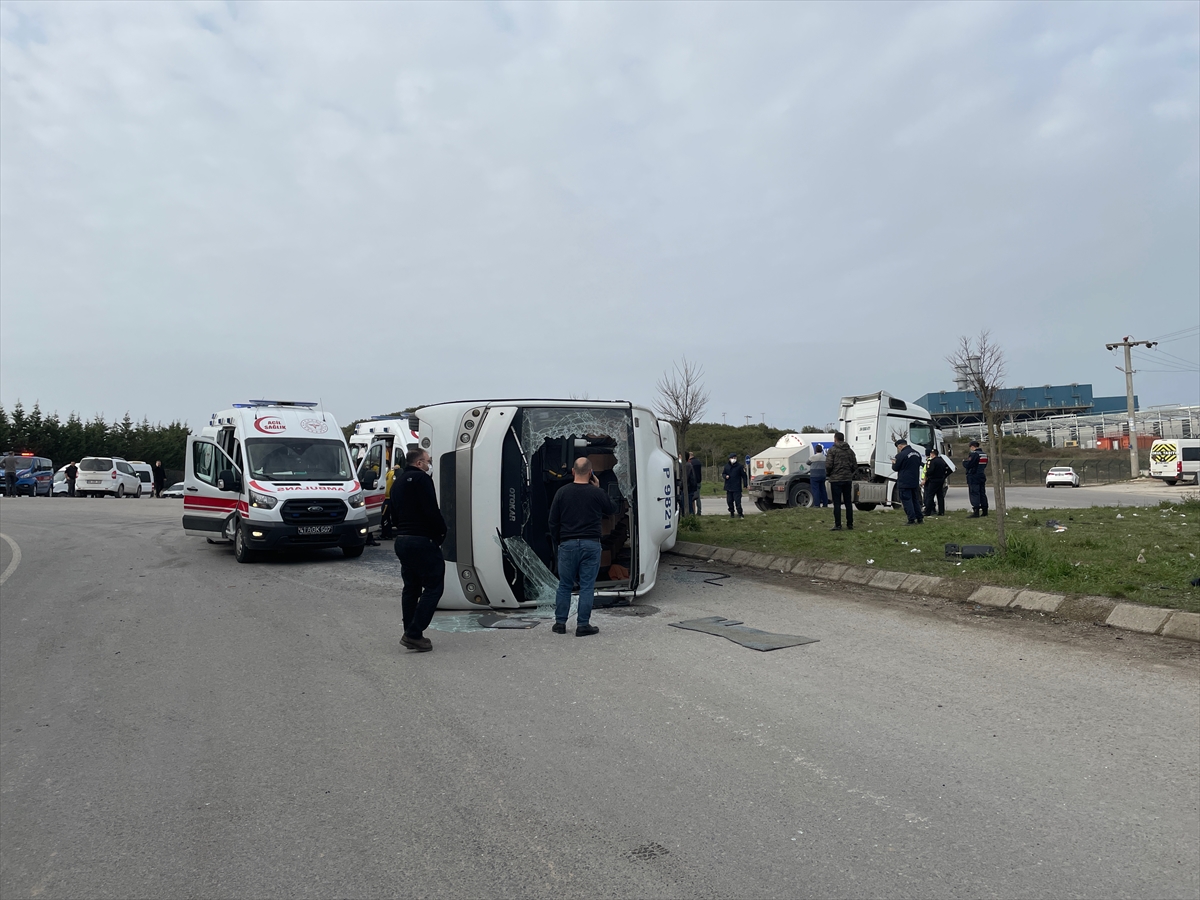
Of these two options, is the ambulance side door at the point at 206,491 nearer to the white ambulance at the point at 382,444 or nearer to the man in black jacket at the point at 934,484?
the white ambulance at the point at 382,444

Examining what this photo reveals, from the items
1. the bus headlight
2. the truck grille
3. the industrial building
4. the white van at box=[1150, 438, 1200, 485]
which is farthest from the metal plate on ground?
the industrial building

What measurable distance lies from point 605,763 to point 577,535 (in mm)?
3820

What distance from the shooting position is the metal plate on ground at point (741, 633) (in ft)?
23.7

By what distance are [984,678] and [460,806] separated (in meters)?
4.06

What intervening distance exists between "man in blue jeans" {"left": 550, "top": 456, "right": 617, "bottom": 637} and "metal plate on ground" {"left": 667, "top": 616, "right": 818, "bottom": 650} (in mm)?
1048

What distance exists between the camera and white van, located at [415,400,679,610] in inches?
358

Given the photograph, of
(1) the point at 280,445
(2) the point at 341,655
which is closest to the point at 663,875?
(2) the point at 341,655

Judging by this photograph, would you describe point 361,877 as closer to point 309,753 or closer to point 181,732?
point 309,753

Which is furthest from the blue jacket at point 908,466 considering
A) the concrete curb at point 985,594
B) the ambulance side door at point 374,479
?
the ambulance side door at point 374,479

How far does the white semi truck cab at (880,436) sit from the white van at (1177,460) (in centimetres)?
2692

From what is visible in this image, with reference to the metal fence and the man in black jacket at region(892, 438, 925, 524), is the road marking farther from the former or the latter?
the metal fence

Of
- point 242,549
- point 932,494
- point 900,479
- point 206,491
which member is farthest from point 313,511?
point 932,494

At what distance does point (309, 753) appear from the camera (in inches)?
185

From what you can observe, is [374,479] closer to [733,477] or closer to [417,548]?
[417,548]
